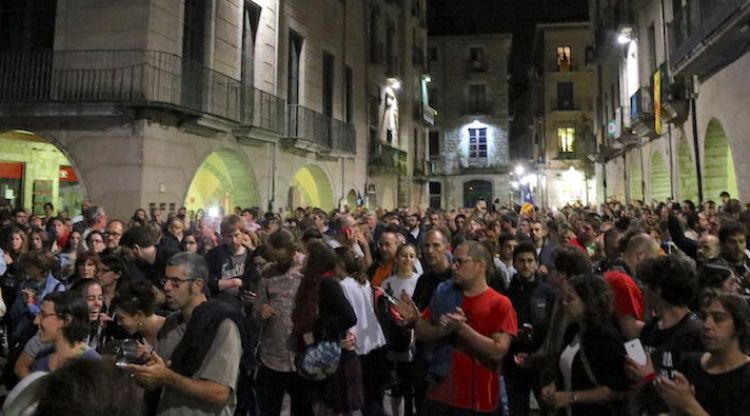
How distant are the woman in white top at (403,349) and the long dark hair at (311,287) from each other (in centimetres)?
117

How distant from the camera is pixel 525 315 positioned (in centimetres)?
512

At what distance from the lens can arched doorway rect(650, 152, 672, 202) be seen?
70.0 ft

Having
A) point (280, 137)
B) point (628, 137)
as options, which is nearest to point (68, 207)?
point (280, 137)

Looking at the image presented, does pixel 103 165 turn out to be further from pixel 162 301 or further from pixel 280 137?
pixel 162 301

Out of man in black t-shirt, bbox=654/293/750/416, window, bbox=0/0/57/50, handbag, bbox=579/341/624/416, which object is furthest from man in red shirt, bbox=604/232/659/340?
window, bbox=0/0/57/50

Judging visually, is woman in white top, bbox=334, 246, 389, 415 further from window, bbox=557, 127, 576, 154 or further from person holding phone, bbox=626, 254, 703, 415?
window, bbox=557, 127, 576, 154

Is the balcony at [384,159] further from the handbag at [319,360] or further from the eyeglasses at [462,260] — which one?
the eyeglasses at [462,260]

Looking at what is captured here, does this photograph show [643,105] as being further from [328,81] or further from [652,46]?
[328,81]

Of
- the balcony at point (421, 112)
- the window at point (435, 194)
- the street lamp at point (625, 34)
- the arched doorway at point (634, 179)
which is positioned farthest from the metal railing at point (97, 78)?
the window at point (435, 194)

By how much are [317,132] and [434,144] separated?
89.9 ft

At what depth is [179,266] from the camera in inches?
134

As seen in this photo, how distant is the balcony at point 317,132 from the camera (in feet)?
64.5

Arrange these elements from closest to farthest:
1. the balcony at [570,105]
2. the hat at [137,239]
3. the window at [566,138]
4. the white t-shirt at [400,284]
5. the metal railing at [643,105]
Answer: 1. the white t-shirt at [400,284]
2. the hat at [137,239]
3. the metal railing at [643,105]
4. the window at [566,138]
5. the balcony at [570,105]

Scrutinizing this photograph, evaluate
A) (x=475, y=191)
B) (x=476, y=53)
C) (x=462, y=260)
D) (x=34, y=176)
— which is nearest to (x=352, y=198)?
(x=34, y=176)
